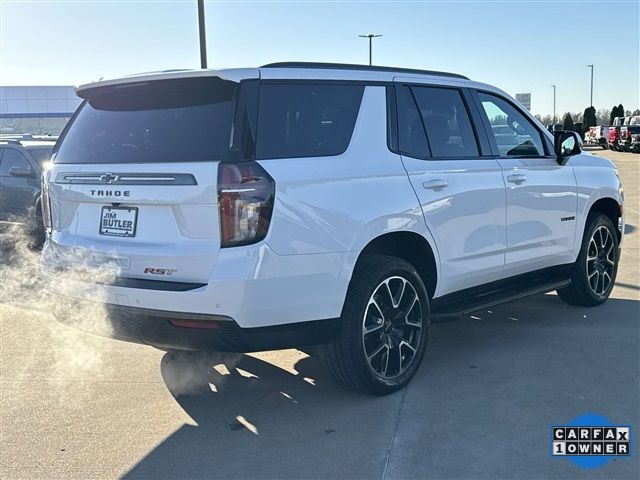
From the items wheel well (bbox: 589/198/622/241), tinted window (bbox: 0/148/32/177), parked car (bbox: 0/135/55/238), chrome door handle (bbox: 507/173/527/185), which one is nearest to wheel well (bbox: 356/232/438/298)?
chrome door handle (bbox: 507/173/527/185)

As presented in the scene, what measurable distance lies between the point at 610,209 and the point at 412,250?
2870 millimetres

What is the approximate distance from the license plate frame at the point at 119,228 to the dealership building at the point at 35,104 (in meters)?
53.4

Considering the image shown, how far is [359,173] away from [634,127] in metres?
40.0

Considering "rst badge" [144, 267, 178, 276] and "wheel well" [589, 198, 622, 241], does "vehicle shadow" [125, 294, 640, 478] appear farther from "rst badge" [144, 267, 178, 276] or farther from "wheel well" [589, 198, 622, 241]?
"wheel well" [589, 198, 622, 241]

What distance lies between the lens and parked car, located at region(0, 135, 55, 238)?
977 cm

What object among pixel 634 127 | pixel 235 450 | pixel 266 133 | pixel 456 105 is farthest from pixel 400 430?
pixel 634 127

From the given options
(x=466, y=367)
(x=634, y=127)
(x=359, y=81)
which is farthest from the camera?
(x=634, y=127)

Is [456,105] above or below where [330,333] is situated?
above

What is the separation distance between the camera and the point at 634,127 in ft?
128

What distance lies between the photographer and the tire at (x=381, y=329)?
12.9 ft

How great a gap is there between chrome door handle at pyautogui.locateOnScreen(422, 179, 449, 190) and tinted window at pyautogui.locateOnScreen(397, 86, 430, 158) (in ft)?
0.64

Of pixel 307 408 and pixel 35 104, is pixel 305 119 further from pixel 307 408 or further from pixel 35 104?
pixel 35 104

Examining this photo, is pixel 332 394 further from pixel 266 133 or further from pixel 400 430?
pixel 266 133

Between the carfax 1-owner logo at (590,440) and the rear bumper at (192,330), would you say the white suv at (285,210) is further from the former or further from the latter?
the carfax 1-owner logo at (590,440)
